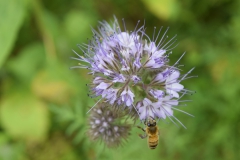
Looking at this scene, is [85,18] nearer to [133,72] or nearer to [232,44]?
[232,44]

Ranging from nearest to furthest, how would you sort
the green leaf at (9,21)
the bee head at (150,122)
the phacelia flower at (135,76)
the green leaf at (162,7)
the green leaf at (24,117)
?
the phacelia flower at (135,76) → the bee head at (150,122) → the green leaf at (9,21) → the green leaf at (24,117) → the green leaf at (162,7)

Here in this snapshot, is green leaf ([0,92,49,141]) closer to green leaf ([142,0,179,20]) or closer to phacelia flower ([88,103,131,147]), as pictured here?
phacelia flower ([88,103,131,147])

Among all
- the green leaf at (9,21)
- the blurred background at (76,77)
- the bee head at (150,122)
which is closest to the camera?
the bee head at (150,122)

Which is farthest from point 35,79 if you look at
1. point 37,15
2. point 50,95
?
point 37,15

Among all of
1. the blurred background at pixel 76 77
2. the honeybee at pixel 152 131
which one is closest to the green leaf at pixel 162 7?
the blurred background at pixel 76 77

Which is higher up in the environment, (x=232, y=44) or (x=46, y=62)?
(x=232, y=44)

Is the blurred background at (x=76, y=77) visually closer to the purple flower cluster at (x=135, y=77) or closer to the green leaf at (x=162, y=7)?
the green leaf at (x=162, y=7)

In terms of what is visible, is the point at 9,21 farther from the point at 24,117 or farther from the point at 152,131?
the point at 152,131
